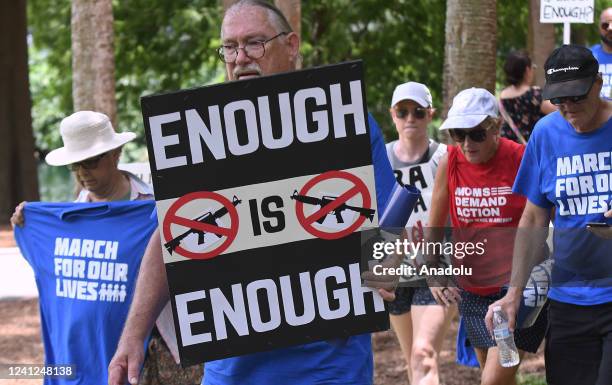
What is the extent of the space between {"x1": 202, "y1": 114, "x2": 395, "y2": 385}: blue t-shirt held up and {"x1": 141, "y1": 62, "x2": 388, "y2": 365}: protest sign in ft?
0.28

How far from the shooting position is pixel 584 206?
521 cm

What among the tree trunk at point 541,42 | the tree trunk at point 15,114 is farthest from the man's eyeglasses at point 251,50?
the tree trunk at point 15,114

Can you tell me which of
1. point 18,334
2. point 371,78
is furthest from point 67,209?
point 371,78

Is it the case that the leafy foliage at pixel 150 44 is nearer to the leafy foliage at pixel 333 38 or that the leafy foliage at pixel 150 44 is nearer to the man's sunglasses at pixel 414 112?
the leafy foliage at pixel 333 38

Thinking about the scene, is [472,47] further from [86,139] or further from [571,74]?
[571,74]

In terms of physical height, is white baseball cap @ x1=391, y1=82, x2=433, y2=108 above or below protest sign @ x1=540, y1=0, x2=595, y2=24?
below

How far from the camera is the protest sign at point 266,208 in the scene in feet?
12.2

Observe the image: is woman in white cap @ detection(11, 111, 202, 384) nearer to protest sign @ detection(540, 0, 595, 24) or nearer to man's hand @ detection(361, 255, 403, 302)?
man's hand @ detection(361, 255, 403, 302)

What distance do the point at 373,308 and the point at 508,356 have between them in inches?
91.3

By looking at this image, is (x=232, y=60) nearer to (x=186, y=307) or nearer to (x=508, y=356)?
(x=186, y=307)

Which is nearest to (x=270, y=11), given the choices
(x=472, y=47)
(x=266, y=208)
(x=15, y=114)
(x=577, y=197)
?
(x=266, y=208)

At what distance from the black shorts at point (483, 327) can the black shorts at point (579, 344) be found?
2.18 ft

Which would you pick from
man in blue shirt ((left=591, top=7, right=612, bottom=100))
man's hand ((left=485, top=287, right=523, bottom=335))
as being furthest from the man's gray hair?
man in blue shirt ((left=591, top=7, right=612, bottom=100))

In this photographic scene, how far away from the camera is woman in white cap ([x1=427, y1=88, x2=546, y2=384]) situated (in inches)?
249
